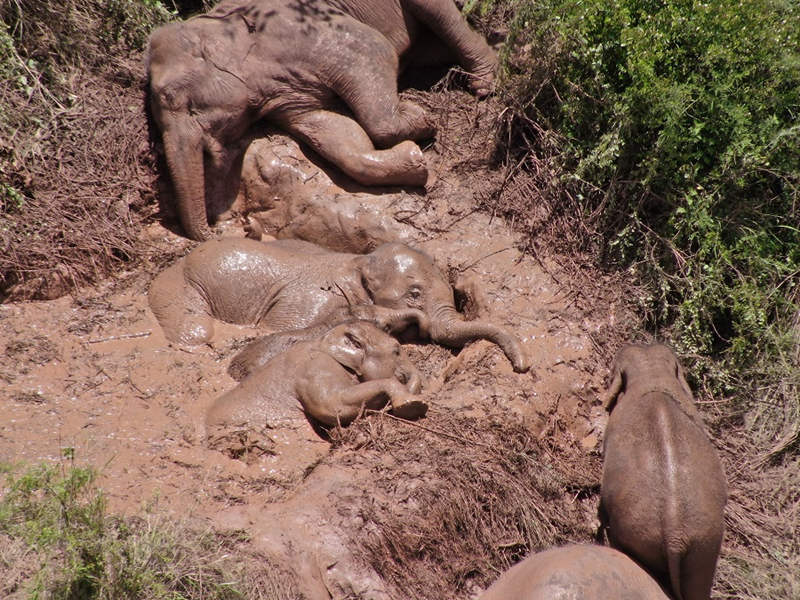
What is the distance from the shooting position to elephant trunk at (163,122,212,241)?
8555 mm

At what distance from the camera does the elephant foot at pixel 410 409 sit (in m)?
6.54

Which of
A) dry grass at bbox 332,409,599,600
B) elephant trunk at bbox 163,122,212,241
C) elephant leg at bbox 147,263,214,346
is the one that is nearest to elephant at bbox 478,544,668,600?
dry grass at bbox 332,409,599,600

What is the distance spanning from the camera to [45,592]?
507 cm

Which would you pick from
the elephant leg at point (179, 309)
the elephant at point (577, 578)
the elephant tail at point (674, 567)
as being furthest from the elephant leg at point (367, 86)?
the elephant tail at point (674, 567)

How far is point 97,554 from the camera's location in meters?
5.19

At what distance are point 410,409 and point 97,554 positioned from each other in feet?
7.49

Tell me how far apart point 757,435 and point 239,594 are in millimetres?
4176

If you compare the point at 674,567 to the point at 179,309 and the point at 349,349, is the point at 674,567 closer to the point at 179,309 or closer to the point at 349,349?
the point at 349,349

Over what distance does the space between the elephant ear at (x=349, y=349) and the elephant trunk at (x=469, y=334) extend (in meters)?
0.92

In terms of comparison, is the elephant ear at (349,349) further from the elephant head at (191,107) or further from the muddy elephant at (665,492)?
the elephant head at (191,107)

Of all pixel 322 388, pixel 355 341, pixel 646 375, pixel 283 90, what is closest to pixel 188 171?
pixel 283 90

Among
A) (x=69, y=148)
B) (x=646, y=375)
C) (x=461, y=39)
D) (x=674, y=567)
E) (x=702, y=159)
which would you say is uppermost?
(x=702, y=159)

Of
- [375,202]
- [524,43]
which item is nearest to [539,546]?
[375,202]

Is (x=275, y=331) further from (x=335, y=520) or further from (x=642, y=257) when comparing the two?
(x=642, y=257)
